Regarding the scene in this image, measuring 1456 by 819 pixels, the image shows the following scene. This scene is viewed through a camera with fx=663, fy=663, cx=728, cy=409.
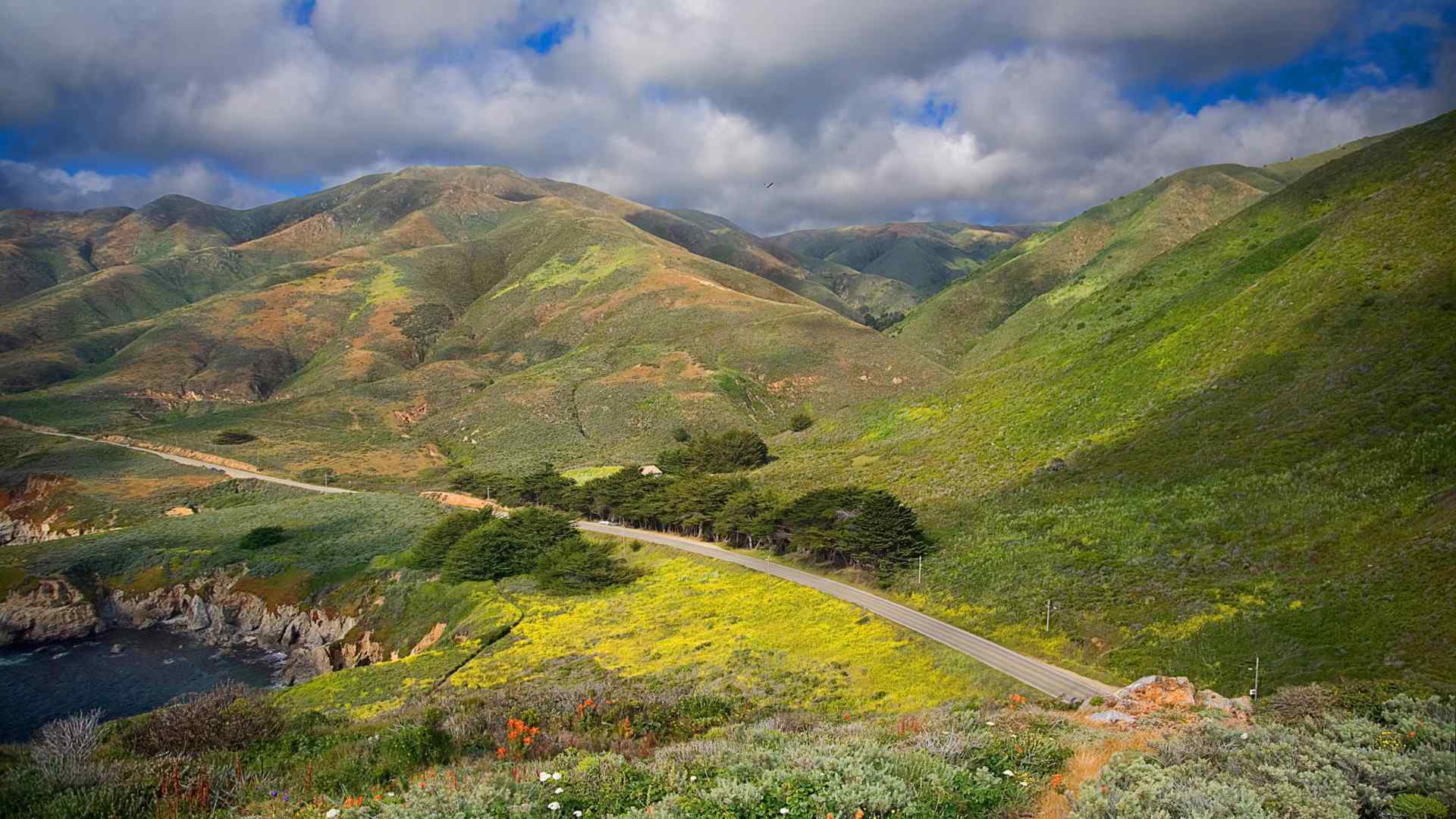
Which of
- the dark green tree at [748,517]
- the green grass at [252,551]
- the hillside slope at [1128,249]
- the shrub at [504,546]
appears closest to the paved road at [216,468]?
the green grass at [252,551]

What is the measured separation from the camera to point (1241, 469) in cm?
3834

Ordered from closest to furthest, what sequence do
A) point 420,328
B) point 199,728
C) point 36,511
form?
point 199,728 < point 36,511 < point 420,328

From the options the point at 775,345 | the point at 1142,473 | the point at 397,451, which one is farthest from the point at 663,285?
the point at 1142,473

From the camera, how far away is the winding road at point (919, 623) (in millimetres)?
27453

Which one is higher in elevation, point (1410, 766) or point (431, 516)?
point (1410, 766)

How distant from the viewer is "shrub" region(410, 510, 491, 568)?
184 feet

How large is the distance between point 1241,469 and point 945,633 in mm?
20408

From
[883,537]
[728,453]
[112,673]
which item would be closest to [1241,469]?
[883,537]

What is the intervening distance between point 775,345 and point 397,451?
250 feet

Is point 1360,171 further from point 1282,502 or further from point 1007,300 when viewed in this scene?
point 1007,300

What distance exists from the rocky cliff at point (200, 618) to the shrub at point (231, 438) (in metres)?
56.7

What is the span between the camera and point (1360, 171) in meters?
78.3

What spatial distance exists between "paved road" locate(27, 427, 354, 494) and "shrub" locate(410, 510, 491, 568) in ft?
117

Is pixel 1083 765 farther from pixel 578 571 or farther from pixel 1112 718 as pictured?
pixel 578 571
